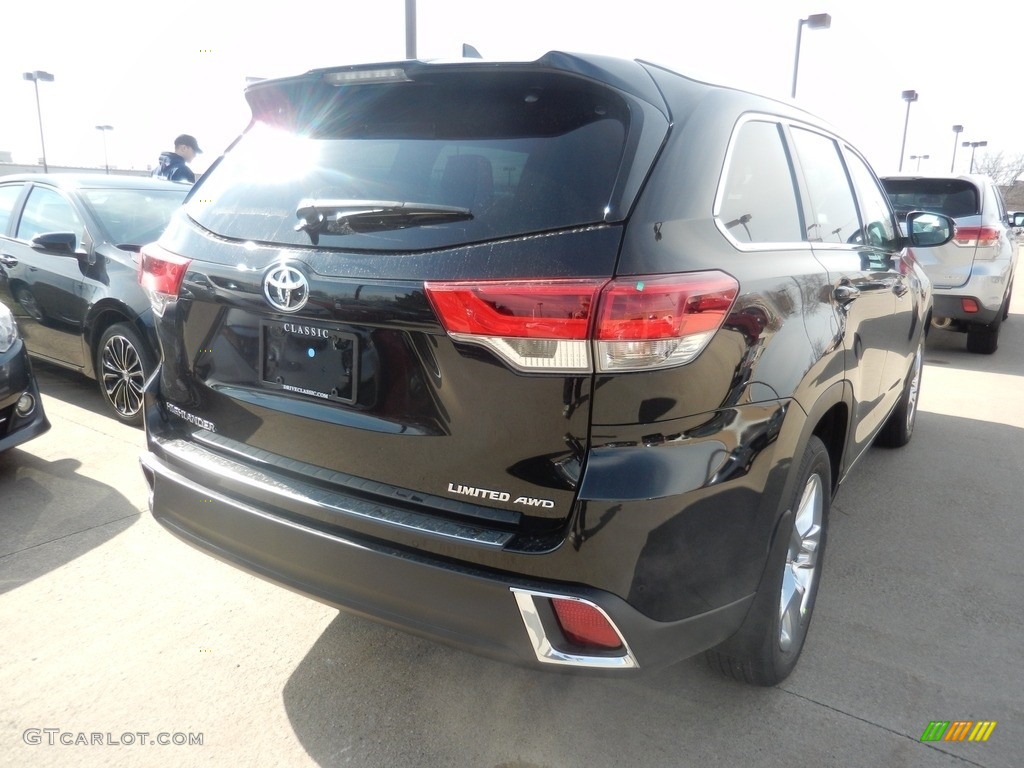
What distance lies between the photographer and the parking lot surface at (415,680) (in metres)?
2.13

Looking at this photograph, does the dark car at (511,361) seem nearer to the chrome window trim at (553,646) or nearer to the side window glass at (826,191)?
the chrome window trim at (553,646)

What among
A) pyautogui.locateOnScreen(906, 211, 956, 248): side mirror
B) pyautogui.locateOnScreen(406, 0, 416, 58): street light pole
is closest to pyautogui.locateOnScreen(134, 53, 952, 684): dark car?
pyautogui.locateOnScreen(906, 211, 956, 248): side mirror

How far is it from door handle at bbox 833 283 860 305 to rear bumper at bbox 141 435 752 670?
1.06 meters

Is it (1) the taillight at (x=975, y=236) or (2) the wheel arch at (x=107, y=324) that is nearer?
(2) the wheel arch at (x=107, y=324)

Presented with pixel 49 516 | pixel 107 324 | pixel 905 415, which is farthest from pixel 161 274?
pixel 905 415

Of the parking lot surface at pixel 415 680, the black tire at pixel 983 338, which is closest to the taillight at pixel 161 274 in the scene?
the parking lot surface at pixel 415 680

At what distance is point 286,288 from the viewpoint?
1.93m

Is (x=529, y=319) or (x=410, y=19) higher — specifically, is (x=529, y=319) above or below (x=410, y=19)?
below

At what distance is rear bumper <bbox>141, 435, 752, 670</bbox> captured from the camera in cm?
170

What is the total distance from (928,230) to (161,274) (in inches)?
143

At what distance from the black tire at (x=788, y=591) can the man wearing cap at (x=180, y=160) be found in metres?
6.96

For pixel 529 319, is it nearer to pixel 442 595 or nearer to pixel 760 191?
pixel 442 595

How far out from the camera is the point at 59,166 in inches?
1871

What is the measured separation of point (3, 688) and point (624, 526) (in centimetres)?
200
